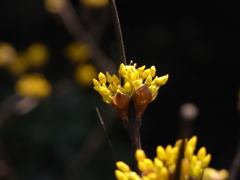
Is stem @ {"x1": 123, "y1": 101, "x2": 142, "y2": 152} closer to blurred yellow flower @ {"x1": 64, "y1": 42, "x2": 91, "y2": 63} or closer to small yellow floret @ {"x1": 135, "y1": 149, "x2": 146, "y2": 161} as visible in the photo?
small yellow floret @ {"x1": 135, "y1": 149, "x2": 146, "y2": 161}

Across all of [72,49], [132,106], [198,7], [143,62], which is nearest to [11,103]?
[72,49]

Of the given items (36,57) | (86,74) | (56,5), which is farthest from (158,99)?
(56,5)

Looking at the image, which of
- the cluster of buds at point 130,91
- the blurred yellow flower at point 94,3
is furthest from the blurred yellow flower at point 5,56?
the cluster of buds at point 130,91

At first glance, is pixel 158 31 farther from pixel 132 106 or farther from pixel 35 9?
pixel 132 106

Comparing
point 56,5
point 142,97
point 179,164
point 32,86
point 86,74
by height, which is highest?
point 56,5

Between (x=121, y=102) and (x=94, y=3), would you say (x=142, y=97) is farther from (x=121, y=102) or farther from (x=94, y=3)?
(x=94, y=3)

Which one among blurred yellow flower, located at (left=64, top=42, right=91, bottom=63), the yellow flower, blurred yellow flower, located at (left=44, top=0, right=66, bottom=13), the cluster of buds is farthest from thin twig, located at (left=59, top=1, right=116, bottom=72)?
the cluster of buds

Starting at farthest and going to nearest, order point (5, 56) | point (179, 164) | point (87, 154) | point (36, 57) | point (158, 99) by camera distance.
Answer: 1. point (158, 99)
2. point (36, 57)
3. point (5, 56)
4. point (87, 154)
5. point (179, 164)
